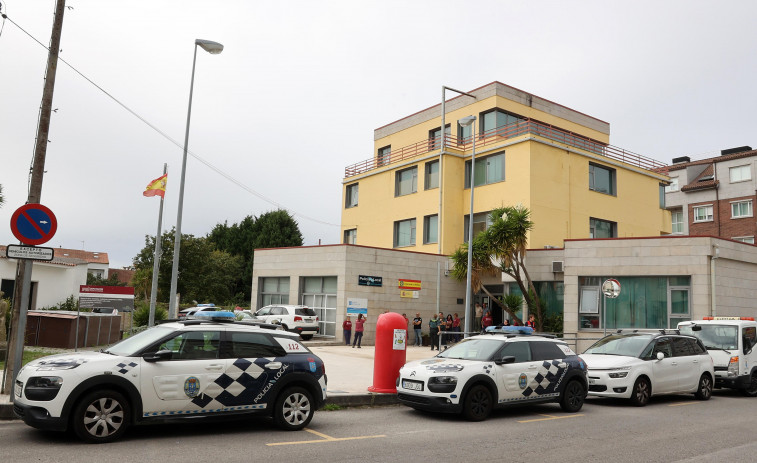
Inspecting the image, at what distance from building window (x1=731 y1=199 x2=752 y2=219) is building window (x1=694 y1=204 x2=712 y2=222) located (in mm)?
1989

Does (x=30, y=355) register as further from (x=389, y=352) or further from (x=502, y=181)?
(x=502, y=181)

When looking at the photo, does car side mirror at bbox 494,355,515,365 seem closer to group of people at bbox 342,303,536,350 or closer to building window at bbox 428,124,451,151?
group of people at bbox 342,303,536,350

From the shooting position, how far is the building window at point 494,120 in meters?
34.8

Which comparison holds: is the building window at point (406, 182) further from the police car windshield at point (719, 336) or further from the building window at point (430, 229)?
the police car windshield at point (719, 336)

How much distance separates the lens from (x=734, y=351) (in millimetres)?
15844

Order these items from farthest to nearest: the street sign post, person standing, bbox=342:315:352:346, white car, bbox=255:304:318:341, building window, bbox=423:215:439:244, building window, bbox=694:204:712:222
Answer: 1. building window, bbox=694:204:712:222
2. building window, bbox=423:215:439:244
3. white car, bbox=255:304:318:341
4. person standing, bbox=342:315:352:346
5. the street sign post

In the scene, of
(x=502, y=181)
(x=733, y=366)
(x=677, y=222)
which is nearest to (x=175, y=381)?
(x=733, y=366)

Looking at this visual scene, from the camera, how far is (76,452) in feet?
23.6

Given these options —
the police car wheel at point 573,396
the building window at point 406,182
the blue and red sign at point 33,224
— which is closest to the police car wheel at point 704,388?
the police car wheel at point 573,396

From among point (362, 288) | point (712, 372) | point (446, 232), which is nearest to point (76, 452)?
point (712, 372)

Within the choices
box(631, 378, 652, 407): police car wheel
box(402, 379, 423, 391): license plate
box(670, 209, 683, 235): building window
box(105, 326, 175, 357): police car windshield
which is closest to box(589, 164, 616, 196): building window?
box(631, 378, 652, 407): police car wheel

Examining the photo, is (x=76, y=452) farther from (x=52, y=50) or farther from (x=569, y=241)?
(x=569, y=241)

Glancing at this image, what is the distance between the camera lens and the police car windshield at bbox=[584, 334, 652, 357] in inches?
543

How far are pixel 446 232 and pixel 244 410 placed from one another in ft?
81.7
